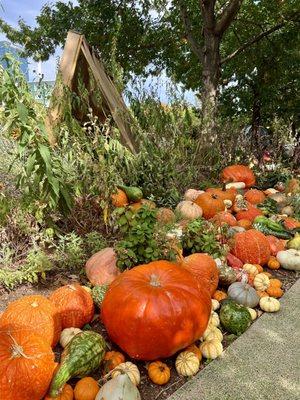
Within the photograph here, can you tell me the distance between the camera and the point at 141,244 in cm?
307

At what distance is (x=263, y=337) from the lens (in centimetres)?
263

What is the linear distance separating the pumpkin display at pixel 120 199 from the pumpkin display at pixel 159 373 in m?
2.11

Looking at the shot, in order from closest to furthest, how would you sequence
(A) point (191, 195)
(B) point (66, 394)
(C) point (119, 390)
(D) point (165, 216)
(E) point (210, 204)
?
(C) point (119, 390), (B) point (66, 394), (D) point (165, 216), (E) point (210, 204), (A) point (191, 195)

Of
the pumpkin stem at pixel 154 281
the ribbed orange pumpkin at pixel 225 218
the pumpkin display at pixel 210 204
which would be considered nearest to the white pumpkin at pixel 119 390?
the pumpkin stem at pixel 154 281

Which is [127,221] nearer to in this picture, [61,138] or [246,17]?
[61,138]

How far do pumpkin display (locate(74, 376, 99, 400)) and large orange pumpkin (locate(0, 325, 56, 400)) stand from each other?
16cm

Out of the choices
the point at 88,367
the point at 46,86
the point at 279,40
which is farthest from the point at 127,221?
the point at 279,40

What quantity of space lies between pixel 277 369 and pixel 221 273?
103 centimetres

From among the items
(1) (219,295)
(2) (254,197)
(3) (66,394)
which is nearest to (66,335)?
(3) (66,394)

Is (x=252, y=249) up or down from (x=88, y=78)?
down

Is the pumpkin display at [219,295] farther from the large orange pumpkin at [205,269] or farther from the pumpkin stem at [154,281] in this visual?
the pumpkin stem at [154,281]

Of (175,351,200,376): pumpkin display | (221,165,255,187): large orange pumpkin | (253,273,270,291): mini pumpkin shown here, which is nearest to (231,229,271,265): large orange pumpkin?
(253,273,270,291): mini pumpkin

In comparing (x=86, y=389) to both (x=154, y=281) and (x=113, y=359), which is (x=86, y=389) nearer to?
(x=113, y=359)

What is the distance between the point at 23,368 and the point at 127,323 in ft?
2.15
